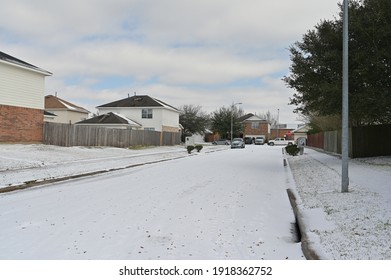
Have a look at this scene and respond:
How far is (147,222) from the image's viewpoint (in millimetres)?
7254

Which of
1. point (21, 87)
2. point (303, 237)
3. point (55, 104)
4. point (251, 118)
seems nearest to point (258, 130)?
point (251, 118)

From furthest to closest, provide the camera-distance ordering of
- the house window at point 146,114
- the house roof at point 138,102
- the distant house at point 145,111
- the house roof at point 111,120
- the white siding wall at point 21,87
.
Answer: the house roof at point 138,102
the house window at point 146,114
the distant house at point 145,111
the house roof at point 111,120
the white siding wall at point 21,87

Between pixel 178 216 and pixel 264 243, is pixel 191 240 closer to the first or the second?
pixel 264 243

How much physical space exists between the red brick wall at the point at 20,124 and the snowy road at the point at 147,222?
14739 millimetres

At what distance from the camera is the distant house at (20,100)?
2472cm

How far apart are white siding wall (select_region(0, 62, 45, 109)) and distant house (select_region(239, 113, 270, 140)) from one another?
71179mm

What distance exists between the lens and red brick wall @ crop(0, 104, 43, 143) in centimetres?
2462

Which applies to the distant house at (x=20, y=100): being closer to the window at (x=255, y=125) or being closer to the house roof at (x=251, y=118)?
the house roof at (x=251, y=118)

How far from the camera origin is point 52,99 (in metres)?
57.3

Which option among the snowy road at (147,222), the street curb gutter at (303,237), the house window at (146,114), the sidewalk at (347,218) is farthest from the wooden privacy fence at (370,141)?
the house window at (146,114)

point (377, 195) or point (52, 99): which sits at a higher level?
point (52, 99)

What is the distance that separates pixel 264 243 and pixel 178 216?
7.68ft

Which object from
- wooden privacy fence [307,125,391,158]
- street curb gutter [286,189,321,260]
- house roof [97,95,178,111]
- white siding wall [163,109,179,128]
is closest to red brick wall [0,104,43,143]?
street curb gutter [286,189,321,260]
